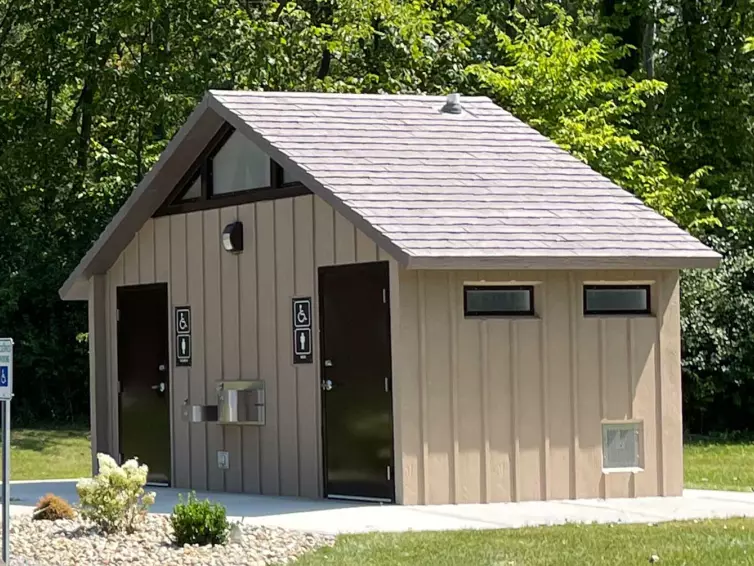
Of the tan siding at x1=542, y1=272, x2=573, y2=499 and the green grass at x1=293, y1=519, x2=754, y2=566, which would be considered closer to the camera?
the green grass at x1=293, y1=519, x2=754, y2=566

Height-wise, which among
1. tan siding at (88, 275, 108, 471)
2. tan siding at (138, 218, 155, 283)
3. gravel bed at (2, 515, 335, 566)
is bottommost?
gravel bed at (2, 515, 335, 566)

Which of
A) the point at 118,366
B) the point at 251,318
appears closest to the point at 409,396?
the point at 251,318

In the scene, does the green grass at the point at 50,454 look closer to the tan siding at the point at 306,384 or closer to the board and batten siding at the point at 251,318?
the board and batten siding at the point at 251,318

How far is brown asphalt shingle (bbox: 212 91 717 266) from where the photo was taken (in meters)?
14.9

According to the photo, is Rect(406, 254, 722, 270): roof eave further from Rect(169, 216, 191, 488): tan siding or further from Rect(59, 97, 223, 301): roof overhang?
Rect(169, 216, 191, 488): tan siding

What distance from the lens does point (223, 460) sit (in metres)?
17.5

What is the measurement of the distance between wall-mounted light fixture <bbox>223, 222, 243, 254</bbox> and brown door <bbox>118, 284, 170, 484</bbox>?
65.5 inches

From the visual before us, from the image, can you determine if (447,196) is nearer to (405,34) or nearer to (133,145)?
(405,34)

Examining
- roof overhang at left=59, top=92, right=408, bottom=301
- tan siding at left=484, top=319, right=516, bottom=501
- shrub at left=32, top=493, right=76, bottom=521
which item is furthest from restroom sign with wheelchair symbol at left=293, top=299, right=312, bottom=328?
shrub at left=32, top=493, right=76, bottom=521

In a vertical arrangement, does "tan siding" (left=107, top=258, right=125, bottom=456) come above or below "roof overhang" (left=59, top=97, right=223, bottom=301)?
below

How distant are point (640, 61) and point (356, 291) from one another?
21.4m

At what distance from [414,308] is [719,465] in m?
7.43

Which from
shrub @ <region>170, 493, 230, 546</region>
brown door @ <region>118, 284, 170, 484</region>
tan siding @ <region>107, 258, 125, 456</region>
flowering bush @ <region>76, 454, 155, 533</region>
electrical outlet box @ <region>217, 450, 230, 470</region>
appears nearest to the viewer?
shrub @ <region>170, 493, 230, 546</region>

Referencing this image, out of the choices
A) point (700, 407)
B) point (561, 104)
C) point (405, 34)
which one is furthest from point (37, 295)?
point (700, 407)
